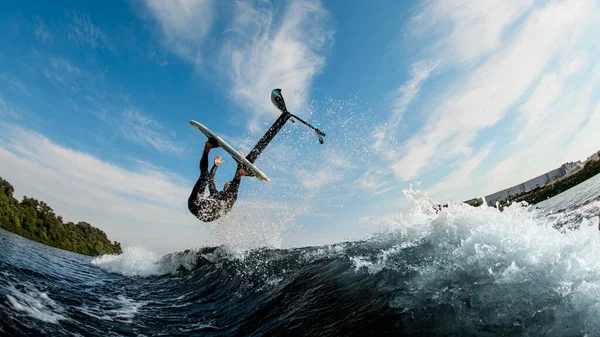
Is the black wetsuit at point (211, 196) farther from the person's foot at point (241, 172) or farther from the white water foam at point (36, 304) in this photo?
the white water foam at point (36, 304)

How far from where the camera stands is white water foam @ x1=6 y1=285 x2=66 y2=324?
4.55 metres

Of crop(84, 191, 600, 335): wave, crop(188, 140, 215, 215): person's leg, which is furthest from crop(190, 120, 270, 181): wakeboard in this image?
crop(84, 191, 600, 335): wave

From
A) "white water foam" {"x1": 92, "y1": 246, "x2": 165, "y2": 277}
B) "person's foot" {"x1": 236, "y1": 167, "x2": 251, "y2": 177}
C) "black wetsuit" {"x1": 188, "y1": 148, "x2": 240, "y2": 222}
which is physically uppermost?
"person's foot" {"x1": 236, "y1": 167, "x2": 251, "y2": 177}

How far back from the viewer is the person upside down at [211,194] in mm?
11539

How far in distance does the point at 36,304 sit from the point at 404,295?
6.06 metres

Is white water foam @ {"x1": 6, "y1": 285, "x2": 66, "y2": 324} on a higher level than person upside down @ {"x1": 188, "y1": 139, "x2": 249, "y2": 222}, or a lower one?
lower

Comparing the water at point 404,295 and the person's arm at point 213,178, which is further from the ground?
the person's arm at point 213,178

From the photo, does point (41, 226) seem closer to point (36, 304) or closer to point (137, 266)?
point (137, 266)

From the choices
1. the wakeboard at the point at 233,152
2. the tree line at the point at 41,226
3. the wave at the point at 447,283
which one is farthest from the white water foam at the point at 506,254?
the tree line at the point at 41,226

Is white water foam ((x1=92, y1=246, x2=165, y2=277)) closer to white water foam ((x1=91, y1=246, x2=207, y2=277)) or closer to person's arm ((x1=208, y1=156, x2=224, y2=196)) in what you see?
white water foam ((x1=91, y1=246, x2=207, y2=277))

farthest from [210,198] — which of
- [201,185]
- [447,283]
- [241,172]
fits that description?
[447,283]

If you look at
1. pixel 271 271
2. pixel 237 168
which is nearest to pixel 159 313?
pixel 271 271

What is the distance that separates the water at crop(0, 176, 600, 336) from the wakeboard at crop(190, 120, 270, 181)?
485 centimetres

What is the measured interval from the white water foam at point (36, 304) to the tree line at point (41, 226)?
7400 cm
